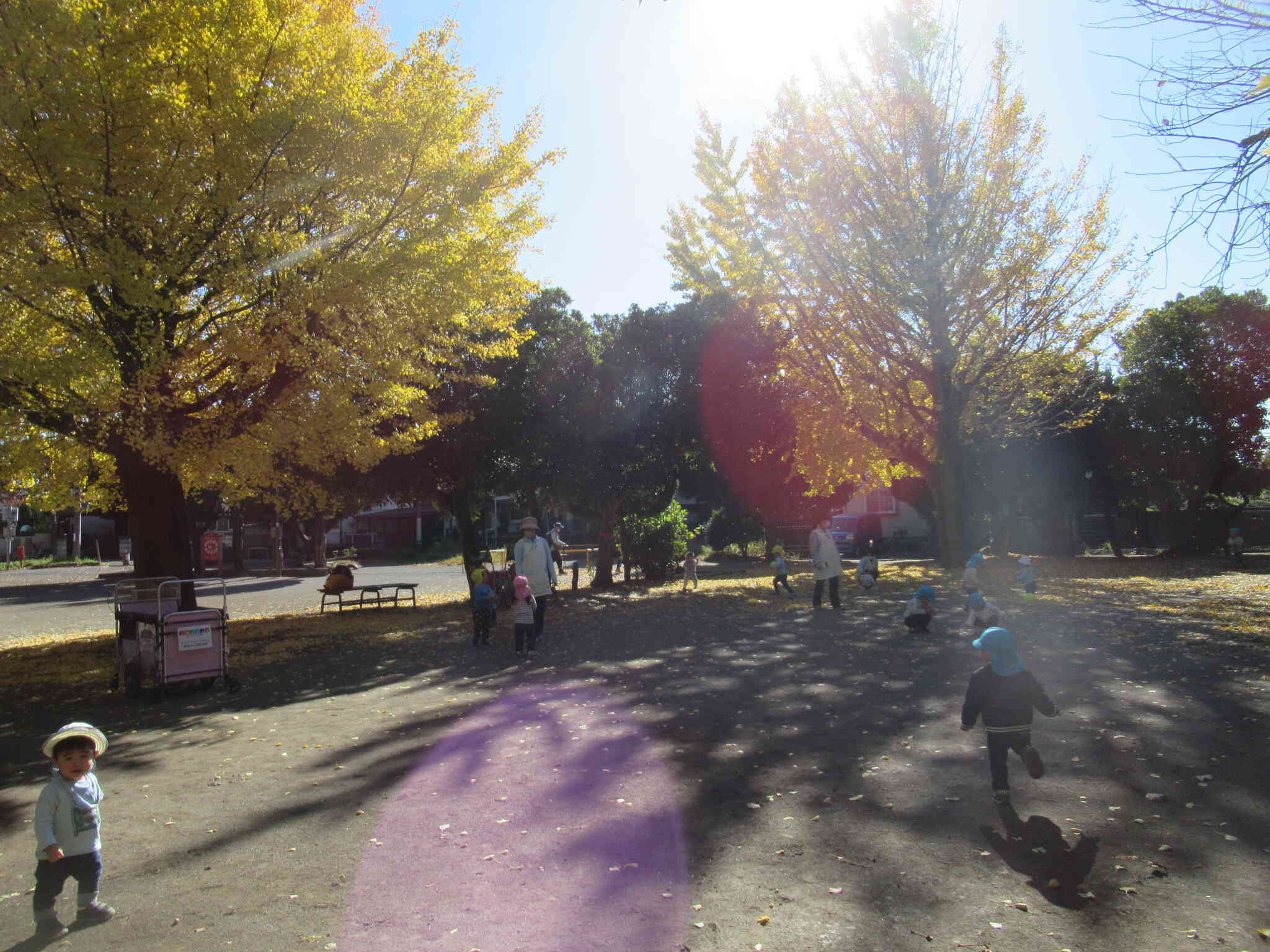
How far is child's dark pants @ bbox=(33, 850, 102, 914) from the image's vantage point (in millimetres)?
3613

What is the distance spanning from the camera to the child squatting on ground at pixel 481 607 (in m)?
12.5

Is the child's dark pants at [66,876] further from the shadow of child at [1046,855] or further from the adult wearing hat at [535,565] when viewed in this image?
the adult wearing hat at [535,565]

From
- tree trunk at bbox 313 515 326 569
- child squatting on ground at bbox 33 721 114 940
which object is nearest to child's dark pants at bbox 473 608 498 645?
child squatting on ground at bbox 33 721 114 940

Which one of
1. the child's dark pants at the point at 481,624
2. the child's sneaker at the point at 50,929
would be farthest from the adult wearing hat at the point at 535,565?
the child's sneaker at the point at 50,929

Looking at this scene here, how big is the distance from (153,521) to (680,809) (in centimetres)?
1015

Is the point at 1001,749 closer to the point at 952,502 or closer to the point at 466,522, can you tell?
the point at 466,522

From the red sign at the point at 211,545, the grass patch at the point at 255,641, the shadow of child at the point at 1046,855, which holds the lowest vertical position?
the shadow of child at the point at 1046,855

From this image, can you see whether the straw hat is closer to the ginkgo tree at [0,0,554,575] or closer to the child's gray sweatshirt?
the child's gray sweatshirt

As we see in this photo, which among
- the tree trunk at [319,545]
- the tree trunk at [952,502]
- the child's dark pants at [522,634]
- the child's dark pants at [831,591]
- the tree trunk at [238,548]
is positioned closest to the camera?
the child's dark pants at [522,634]

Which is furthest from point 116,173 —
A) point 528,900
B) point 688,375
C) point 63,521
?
point 63,521

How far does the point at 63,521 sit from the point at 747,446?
2157 inches

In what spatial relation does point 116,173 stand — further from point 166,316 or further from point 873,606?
point 873,606

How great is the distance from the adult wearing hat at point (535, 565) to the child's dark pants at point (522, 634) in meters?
0.21

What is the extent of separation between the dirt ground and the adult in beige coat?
4.59 meters
